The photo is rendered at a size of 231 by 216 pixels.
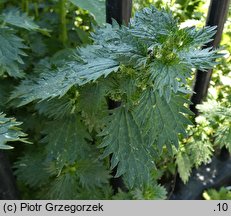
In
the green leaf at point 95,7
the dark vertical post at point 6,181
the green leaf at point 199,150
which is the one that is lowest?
the dark vertical post at point 6,181

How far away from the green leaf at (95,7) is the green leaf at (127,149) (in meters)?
0.35

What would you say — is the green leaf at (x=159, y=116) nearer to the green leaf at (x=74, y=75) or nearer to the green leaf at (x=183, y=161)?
the green leaf at (x=74, y=75)

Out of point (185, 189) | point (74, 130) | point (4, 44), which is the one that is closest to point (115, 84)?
point (74, 130)

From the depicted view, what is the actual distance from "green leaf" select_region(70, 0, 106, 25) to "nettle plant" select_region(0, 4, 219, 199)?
0.15m

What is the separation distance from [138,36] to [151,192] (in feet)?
2.30

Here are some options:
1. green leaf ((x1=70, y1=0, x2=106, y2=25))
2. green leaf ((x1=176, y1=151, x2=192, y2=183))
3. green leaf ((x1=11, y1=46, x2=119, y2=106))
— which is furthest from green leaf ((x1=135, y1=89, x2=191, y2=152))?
green leaf ((x1=176, y1=151, x2=192, y2=183))

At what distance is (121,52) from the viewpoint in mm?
808

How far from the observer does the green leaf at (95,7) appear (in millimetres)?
1104

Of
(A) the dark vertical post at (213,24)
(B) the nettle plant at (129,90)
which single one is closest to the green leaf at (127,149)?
(B) the nettle plant at (129,90)

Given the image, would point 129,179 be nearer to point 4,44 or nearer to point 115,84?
point 115,84

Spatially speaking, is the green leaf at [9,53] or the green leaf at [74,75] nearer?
the green leaf at [74,75]

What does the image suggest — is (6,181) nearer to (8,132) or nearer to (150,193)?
(150,193)

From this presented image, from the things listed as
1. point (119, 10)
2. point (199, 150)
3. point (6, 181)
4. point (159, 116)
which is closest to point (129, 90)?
point (159, 116)
